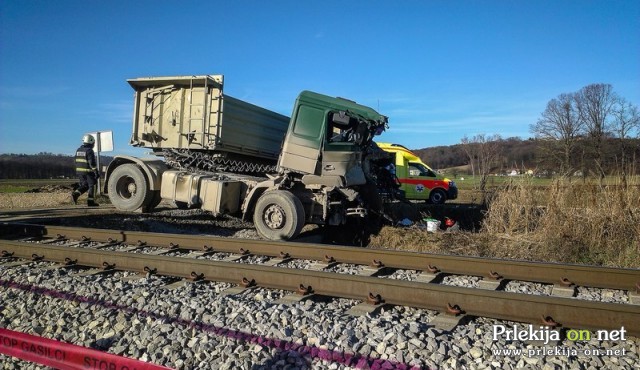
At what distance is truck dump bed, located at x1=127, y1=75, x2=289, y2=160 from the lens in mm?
10008

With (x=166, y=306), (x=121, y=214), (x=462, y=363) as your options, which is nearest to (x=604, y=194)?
(x=462, y=363)

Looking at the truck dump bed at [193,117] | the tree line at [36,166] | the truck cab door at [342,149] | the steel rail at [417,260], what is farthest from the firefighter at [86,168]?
the tree line at [36,166]

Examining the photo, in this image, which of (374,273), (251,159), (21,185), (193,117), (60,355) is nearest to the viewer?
(60,355)

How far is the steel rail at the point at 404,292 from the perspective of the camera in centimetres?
371

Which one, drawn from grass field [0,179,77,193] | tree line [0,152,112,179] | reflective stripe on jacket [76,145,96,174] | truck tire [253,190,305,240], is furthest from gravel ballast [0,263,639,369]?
tree line [0,152,112,179]

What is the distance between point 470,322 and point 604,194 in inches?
216

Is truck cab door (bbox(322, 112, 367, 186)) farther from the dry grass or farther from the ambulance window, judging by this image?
the ambulance window

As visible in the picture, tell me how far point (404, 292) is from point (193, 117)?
A: 720 cm

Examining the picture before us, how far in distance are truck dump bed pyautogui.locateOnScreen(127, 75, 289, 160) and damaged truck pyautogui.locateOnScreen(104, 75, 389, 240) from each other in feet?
0.07

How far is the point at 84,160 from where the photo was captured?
12.4 metres

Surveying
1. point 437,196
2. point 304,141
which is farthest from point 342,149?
point 437,196

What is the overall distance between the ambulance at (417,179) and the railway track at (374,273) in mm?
12706

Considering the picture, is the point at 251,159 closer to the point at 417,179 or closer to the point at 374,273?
the point at 374,273

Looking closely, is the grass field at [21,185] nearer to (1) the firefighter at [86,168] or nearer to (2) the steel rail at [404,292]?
(1) the firefighter at [86,168]
